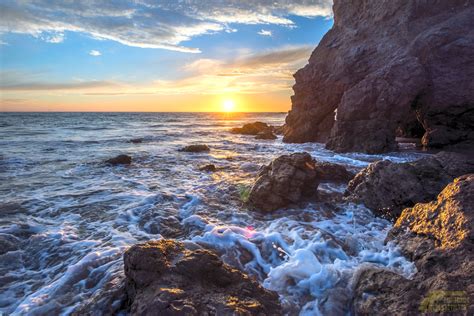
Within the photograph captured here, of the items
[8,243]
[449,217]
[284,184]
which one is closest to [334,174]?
[284,184]

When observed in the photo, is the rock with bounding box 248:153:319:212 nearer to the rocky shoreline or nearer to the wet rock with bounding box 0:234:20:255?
the rocky shoreline

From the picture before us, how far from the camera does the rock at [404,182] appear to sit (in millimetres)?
7660

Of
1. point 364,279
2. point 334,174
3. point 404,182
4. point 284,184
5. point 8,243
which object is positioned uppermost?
point 404,182

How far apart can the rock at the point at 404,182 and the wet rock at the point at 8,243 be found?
8848 millimetres

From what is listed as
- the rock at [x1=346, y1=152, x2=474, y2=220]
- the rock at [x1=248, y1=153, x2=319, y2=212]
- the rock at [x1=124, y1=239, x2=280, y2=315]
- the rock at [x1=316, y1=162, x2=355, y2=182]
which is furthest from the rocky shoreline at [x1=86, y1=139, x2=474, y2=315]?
the rock at [x1=316, y1=162, x2=355, y2=182]

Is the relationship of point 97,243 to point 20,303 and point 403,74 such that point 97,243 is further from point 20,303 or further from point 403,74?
point 403,74

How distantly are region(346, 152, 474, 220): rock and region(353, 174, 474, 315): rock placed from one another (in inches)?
86.3

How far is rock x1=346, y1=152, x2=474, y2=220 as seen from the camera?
7660 millimetres

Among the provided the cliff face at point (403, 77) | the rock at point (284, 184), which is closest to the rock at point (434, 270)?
the rock at point (284, 184)

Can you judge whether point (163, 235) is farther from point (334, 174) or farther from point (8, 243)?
point (334, 174)

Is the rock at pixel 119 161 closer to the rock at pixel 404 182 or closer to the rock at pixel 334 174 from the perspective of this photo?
the rock at pixel 334 174

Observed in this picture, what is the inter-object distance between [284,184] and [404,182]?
129 inches

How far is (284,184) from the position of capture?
891 centimetres

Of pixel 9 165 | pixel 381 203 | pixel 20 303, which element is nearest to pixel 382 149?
pixel 381 203
